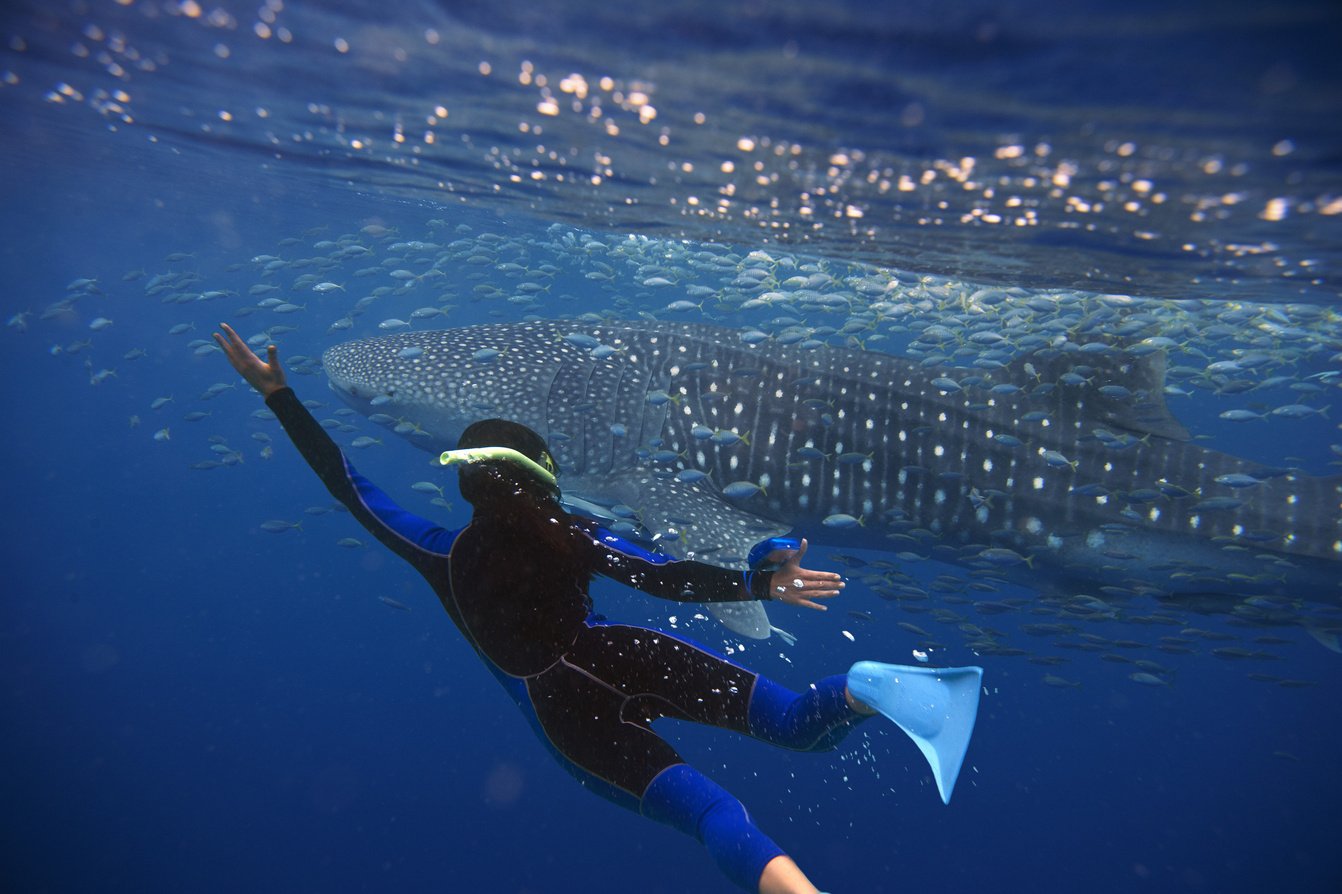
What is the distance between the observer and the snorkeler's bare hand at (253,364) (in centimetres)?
351

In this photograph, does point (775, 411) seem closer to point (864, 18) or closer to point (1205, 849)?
point (864, 18)

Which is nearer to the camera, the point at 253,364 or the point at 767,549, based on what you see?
the point at 767,549

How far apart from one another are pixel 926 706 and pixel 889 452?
4.29 meters

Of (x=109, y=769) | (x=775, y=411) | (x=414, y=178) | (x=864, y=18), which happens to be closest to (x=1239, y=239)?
(x=775, y=411)

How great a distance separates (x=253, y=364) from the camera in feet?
11.7

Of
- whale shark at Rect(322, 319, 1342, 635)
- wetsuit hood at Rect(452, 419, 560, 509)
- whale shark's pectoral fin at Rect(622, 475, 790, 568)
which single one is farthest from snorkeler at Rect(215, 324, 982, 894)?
whale shark at Rect(322, 319, 1342, 635)

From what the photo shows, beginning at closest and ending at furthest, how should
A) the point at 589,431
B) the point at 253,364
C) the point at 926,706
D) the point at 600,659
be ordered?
the point at 926,706, the point at 600,659, the point at 253,364, the point at 589,431

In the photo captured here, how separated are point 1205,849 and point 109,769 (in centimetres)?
2944

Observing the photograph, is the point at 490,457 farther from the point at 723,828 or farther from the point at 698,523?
the point at 698,523

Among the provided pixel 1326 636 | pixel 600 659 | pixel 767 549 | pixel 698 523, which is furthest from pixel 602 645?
pixel 1326 636

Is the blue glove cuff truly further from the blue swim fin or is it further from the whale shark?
the whale shark

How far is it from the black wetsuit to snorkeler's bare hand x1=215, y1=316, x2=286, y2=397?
8 centimetres

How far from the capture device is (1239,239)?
7.55 m

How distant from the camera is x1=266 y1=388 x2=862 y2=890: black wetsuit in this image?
3.21m
